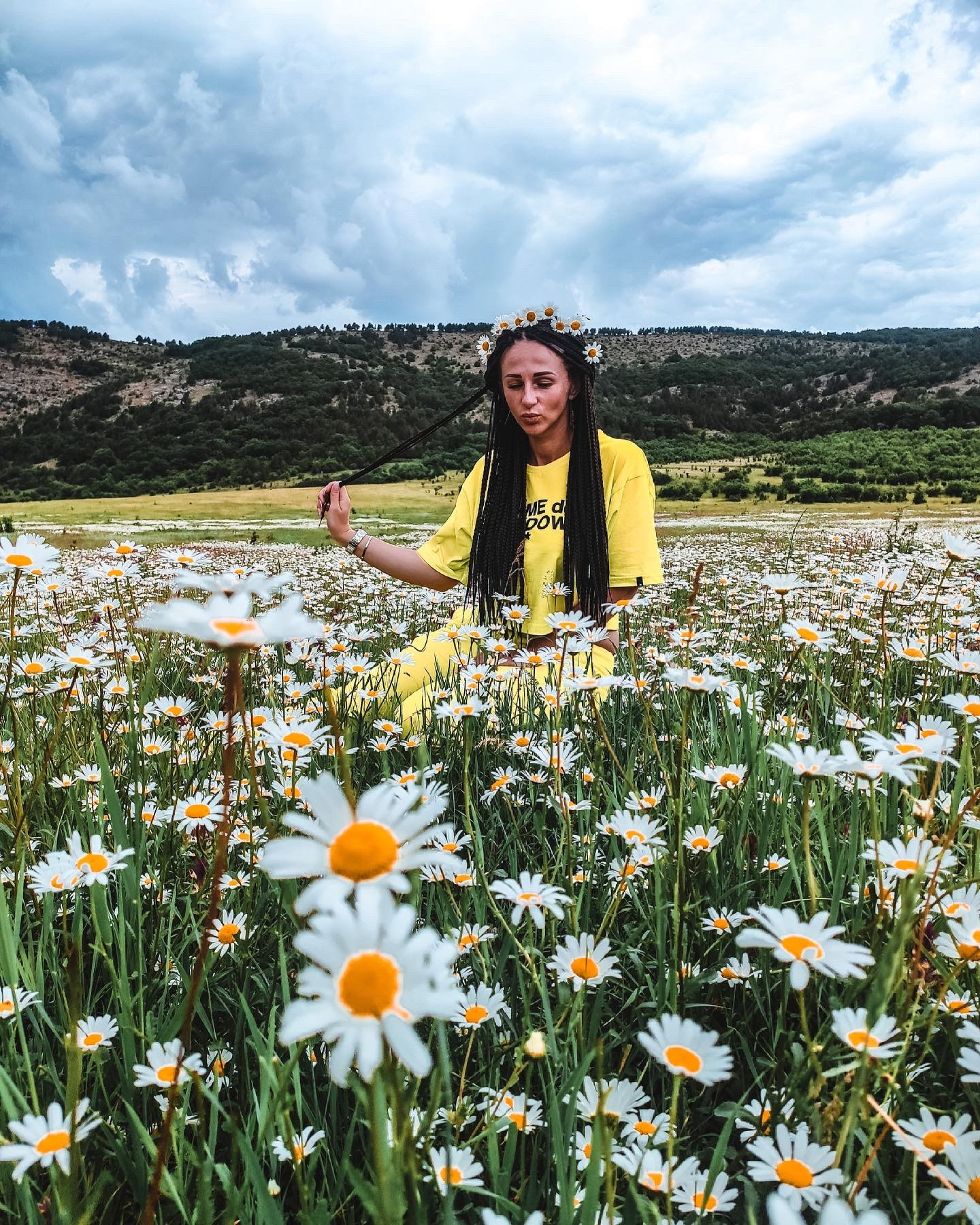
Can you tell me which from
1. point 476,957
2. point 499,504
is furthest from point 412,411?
point 476,957

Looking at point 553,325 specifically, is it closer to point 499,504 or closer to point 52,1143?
point 499,504

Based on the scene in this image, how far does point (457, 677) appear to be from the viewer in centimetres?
210

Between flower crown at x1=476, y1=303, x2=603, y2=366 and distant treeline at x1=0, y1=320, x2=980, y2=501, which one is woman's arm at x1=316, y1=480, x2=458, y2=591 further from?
distant treeline at x1=0, y1=320, x2=980, y2=501

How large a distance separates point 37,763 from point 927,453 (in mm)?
43921

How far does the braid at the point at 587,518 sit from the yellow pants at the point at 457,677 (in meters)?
0.34

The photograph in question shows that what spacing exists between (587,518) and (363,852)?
3297 mm

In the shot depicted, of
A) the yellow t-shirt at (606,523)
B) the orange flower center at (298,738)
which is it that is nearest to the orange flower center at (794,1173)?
the orange flower center at (298,738)

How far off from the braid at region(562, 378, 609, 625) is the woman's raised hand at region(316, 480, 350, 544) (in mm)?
1100

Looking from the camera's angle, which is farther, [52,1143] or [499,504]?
[499,504]

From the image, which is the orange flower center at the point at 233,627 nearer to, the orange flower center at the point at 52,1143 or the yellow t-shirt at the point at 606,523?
the orange flower center at the point at 52,1143

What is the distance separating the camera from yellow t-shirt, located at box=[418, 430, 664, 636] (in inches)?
146

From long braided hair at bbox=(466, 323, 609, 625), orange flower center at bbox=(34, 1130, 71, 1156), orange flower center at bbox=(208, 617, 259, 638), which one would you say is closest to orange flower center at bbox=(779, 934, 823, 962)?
orange flower center at bbox=(208, 617, 259, 638)

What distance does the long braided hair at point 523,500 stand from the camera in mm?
3605

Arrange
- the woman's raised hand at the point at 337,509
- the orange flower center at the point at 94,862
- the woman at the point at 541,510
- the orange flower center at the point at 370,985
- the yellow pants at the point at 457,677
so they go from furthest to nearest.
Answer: the woman at the point at 541,510
the woman's raised hand at the point at 337,509
the yellow pants at the point at 457,677
the orange flower center at the point at 94,862
the orange flower center at the point at 370,985
